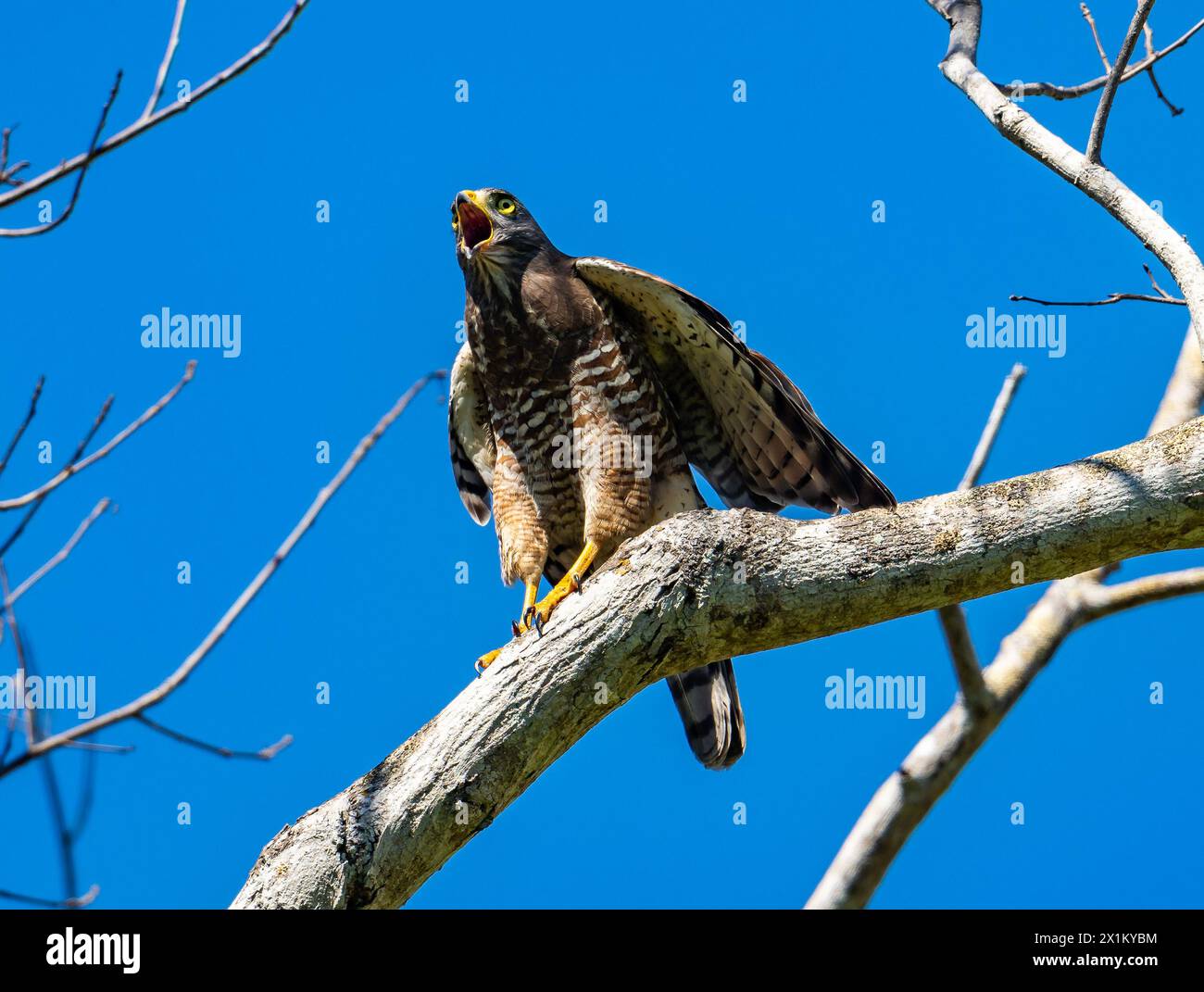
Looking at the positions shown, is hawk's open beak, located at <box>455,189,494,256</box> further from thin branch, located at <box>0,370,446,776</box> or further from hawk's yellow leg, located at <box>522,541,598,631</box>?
thin branch, located at <box>0,370,446,776</box>

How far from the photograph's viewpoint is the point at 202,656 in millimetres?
2414

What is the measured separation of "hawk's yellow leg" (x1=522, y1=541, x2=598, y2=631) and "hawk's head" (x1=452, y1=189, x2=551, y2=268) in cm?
162

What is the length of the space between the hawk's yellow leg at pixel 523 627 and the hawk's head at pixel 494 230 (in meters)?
1.70

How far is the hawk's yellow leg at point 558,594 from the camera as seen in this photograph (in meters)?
5.01

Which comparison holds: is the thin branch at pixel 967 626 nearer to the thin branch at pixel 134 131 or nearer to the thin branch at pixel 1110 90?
the thin branch at pixel 1110 90

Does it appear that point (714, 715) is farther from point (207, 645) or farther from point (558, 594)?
point (207, 645)

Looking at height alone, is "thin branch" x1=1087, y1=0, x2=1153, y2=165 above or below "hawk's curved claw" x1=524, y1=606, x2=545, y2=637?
above

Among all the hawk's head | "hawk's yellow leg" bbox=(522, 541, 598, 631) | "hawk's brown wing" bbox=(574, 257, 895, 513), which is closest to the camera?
"hawk's yellow leg" bbox=(522, 541, 598, 631)

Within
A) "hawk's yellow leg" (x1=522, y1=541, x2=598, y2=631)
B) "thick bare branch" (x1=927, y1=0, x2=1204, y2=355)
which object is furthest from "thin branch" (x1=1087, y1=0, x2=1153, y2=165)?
"hawk's yellow leg" (x1=522, y1=541, x2=598, y2=631)

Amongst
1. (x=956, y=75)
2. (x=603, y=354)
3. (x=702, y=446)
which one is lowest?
(x=702, y=446)

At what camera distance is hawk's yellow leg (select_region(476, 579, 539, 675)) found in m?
5.10
